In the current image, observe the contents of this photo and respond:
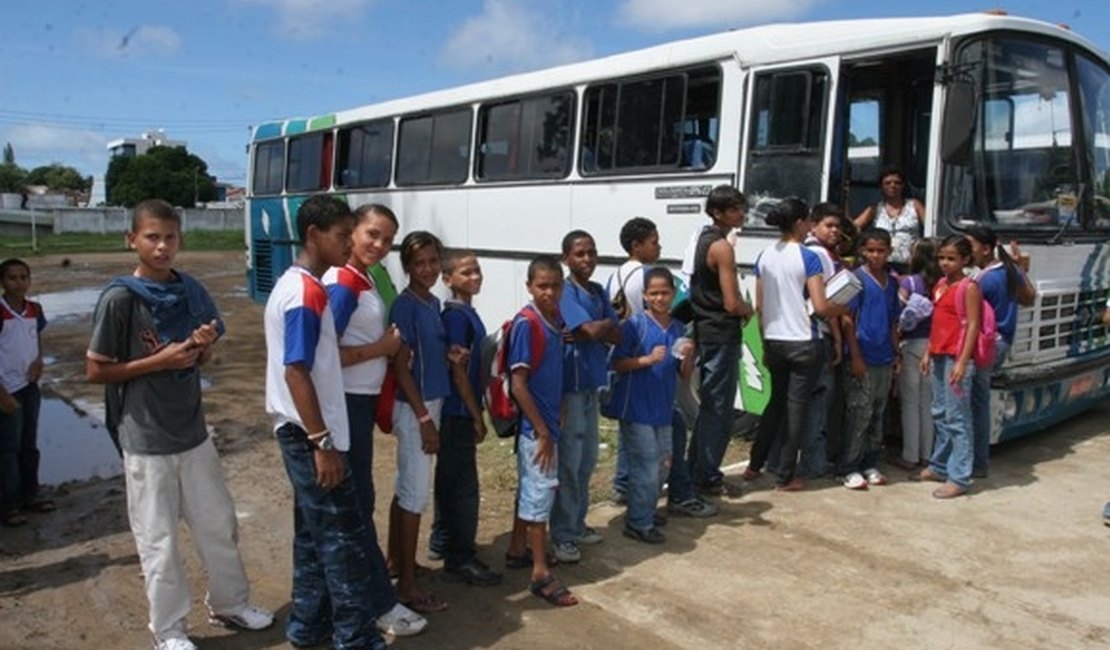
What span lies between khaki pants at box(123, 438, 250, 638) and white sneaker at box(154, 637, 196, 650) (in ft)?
0.07

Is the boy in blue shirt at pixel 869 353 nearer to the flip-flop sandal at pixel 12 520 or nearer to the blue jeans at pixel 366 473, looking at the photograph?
the blue jeans at pixel 366 473

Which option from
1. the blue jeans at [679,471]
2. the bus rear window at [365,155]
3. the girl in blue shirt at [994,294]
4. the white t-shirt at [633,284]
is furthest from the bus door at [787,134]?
the bus rear window at [365,155]

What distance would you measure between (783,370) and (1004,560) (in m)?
1.61

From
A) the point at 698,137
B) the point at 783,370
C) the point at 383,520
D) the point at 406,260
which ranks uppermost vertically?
the point at 698,137

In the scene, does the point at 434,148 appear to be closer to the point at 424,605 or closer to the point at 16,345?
the point at 16,345

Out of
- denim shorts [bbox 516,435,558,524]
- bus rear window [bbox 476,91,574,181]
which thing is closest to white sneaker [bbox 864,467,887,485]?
denim shorts [bbox 516,435,558,524]

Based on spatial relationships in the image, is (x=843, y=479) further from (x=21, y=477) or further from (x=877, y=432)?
(x=21, y=477)

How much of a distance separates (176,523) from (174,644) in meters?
0.47

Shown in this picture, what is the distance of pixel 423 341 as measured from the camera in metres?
4.02

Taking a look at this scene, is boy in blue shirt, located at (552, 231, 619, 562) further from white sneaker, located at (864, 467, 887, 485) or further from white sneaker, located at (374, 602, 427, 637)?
white sneaker, located at (864, 467, 887, 485)

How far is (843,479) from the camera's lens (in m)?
5.95

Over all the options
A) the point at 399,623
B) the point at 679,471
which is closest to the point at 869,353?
the point at 679,471

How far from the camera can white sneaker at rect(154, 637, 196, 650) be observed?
3.60m

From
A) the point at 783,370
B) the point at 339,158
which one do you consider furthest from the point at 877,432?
the point at 339,158
